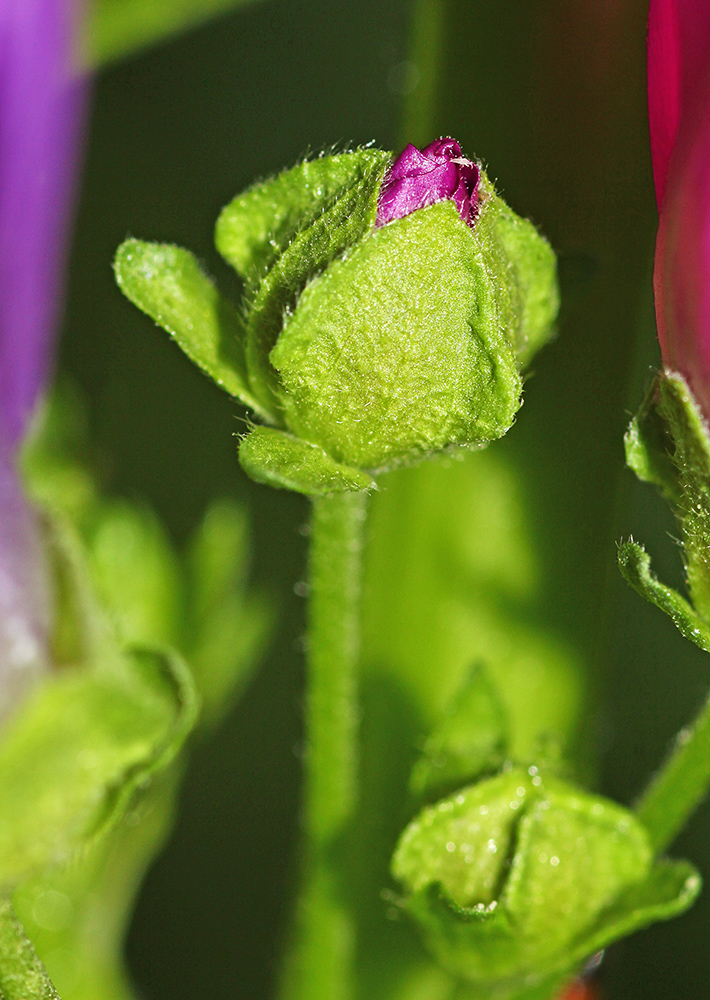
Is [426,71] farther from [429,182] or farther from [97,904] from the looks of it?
[97,904]

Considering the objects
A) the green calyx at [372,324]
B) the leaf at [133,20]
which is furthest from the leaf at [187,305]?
the leaf at [133,20]

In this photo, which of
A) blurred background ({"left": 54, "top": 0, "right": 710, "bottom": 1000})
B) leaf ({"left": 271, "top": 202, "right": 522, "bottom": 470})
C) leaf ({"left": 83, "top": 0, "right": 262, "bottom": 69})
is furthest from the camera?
blurred background ({"left": 54, "top": 0, "right": 710, "bottom": 1000})

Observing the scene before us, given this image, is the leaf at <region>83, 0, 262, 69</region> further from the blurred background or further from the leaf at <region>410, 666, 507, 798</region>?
the leaf at <region>410, 666, 507, 798</region>

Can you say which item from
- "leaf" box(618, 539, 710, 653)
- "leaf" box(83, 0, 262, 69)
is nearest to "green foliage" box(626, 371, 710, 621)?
"leaf" box(618, 539, 710, 653)

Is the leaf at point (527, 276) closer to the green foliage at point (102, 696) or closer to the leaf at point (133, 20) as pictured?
the green foliage at point (102, 696)

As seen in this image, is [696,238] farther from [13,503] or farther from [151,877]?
[151,877]

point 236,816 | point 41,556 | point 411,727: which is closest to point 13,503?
point 41,556
